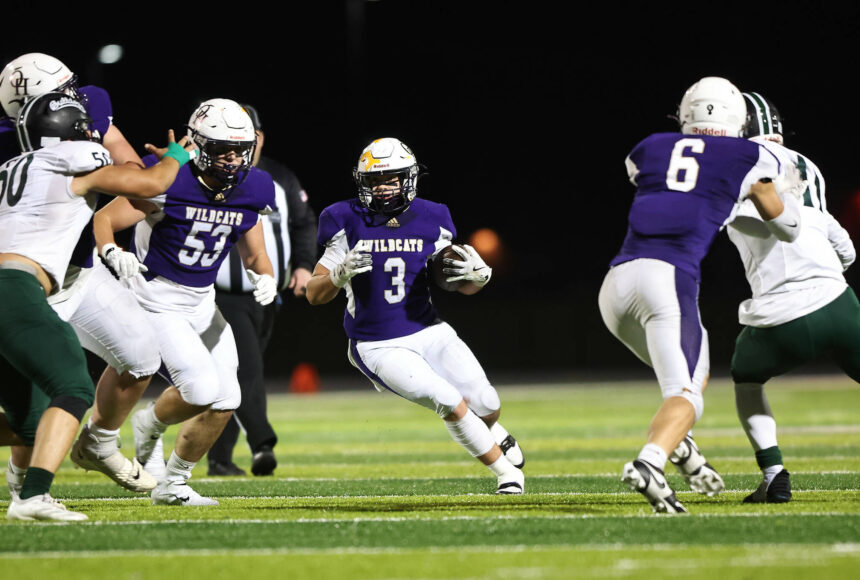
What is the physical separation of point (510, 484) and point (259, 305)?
2.65 metres

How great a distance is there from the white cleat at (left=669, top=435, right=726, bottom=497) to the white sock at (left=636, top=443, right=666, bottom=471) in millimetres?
386

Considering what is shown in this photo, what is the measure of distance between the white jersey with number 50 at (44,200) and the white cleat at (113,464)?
995mm

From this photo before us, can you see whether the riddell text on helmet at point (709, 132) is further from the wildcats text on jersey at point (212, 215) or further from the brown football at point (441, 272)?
the wildcats text on jersey at point (212, 215)

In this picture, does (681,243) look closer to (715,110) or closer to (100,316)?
(715,110)

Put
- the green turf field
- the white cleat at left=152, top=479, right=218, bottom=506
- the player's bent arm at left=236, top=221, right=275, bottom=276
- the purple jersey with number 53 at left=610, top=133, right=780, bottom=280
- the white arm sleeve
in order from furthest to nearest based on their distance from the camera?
the player's bent arm at left=236, top=221, right=275, bottom=276
the white cleat at left=152, top=479, right=218, bottom=506
the white arm sleeve
the purple jersey with number 53 at left=610, top=133, right=780, bottom=280
the green turf field

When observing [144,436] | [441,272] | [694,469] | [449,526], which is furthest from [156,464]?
[694,469]

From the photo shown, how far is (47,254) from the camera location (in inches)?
186

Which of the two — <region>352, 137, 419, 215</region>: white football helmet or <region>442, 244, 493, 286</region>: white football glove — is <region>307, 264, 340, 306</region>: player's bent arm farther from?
<region>442, 244, 493, 286</region>: white football glove

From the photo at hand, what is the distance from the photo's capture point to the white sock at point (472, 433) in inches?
214

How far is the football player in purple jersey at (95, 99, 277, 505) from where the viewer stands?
17.6ft

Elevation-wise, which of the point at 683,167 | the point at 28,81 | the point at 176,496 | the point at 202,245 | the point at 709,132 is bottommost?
the point at 176,496

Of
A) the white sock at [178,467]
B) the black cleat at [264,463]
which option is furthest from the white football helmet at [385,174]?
the black cleat at [264,463]

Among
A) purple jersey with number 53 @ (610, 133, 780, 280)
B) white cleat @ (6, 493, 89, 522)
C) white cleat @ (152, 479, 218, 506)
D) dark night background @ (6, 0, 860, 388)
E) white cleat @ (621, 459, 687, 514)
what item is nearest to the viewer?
white cleat @ (621, 459, 687, 514)

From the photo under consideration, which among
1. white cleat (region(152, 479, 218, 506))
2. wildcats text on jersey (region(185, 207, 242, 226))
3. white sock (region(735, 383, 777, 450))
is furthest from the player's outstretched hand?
white sock (region(735, 383, 777, 450))
